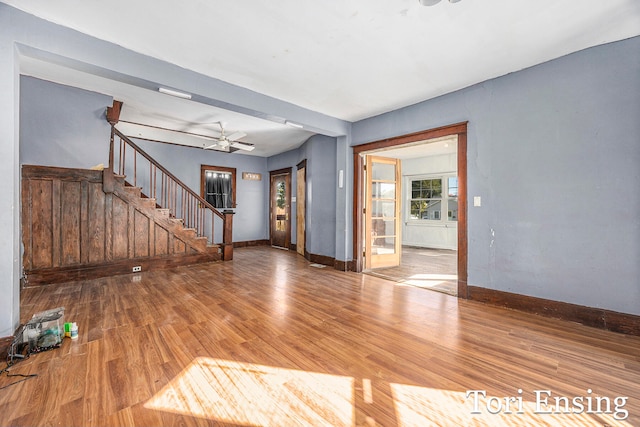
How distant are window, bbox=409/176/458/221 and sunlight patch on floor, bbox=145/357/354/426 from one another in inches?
297

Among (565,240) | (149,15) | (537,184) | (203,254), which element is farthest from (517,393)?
(203,254)

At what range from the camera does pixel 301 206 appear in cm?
727

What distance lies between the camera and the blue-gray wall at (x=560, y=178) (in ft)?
8.76

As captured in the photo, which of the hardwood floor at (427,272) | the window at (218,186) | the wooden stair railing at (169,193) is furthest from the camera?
the window at (218,186)

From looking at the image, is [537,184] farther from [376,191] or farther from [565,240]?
[376,191]

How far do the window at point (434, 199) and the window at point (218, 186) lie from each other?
5.90 meters

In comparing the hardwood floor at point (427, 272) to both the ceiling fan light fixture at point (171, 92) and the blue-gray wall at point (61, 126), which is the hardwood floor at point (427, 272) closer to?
the ceiling fan light fixture at point (171, 92)

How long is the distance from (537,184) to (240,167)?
7458 mm

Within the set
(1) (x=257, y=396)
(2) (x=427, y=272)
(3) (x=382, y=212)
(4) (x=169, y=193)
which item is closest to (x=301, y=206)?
(3) (x=382, y=212)

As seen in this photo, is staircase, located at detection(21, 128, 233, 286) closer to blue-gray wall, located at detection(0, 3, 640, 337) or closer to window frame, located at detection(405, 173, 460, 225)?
blue-gray wall, located at detection(0, 3, 640, 337)

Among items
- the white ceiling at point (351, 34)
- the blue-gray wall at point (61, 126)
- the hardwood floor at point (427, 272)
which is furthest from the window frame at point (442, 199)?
the blue-gray wall at point (61, 126)

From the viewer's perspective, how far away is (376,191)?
556cm

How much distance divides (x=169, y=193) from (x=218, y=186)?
1.48 m

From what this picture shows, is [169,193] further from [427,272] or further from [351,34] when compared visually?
[427,272]
